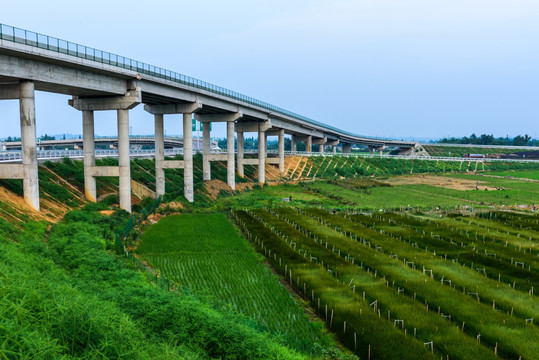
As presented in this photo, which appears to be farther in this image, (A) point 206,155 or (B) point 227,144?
(B) point 227,144

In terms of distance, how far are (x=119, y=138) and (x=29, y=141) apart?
11.7 m

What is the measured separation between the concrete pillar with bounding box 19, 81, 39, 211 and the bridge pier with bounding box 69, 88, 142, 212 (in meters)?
10.3

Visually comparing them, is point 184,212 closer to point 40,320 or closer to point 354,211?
point 354,211

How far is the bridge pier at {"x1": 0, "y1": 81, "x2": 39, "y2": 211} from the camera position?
111 ft

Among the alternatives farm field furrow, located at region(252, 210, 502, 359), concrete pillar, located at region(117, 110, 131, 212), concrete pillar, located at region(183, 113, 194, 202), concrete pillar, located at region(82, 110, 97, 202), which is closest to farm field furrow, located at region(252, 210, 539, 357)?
farm field furrow, located at region(252, 210, 502, 359)

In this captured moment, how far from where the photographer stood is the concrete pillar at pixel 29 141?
33.7 meters

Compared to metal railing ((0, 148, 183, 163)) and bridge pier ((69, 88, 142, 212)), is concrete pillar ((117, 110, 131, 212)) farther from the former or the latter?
metal railing ((0, 148, 183, 163))

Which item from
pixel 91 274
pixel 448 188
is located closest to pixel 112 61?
pixel 91 274

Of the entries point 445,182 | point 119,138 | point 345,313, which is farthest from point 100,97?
point 445,182

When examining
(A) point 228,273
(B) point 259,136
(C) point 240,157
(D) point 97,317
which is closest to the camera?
(D) point 97,317

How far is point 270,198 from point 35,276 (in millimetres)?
48824

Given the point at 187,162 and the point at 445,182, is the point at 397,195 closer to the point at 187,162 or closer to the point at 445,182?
the point at 445,182

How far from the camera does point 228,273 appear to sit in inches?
1125

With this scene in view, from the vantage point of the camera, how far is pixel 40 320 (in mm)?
10961
